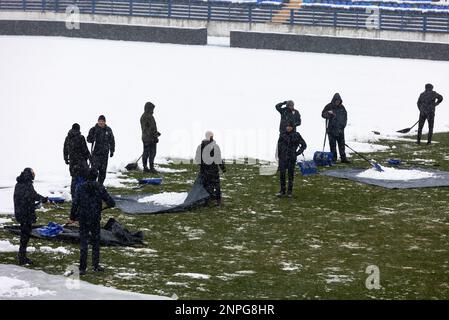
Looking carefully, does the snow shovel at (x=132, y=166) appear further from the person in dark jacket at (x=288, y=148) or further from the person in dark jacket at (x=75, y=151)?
the person in dark jacket at (x=288, y=148)

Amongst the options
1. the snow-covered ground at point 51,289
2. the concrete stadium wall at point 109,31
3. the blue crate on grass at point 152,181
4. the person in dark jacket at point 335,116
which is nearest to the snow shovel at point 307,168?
the person in dark jacket at point 335,116

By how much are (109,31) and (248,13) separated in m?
8.39

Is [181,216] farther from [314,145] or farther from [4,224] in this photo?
[314,145]

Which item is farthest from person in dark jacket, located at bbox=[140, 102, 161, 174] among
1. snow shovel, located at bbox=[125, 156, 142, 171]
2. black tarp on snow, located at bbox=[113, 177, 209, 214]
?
black tarp on snow, located at bbox=[113, 177, 209, 214]

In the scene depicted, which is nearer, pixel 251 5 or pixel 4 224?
pixel 4 224

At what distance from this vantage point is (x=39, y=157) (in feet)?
75.8

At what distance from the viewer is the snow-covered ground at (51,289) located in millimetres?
12367

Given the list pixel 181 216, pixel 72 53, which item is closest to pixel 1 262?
pixel 181 216

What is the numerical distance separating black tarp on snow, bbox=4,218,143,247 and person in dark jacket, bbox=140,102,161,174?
575 cm

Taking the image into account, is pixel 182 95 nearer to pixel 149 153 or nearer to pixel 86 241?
pixel 149 153

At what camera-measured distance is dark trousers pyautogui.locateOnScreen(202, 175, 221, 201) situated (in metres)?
18.2

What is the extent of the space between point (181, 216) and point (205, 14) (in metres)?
43.6

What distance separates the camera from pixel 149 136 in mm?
21359

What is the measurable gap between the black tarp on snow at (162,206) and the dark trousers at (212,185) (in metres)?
0.08
